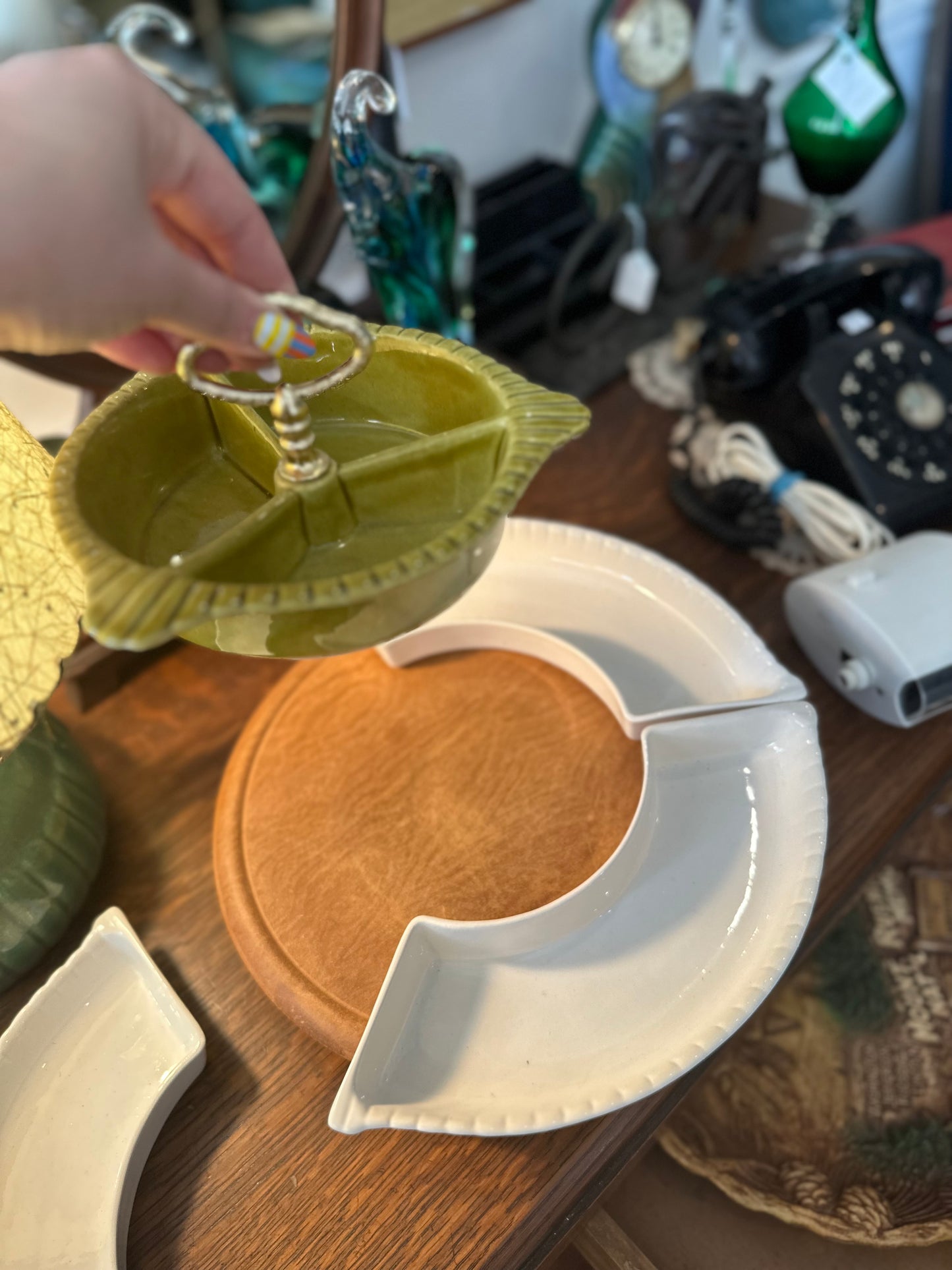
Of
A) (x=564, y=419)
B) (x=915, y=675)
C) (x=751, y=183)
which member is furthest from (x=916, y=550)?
(x=751, y=183)

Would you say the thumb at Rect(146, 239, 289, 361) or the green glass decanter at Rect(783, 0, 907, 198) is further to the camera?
the green glass decanter at Rect(783, 0, 907, 198)

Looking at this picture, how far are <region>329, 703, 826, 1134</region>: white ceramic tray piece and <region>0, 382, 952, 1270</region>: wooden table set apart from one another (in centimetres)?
6

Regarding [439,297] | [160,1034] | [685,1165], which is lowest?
[685,1165]

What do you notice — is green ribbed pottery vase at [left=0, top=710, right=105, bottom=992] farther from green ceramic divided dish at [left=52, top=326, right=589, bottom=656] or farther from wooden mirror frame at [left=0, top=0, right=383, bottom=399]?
wooden mirror frame at [left=0, top=0, right=383, bottom=399]

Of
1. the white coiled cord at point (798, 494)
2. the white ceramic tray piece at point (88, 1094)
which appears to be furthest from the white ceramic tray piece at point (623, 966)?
the white coiled cord at point (798, 494)

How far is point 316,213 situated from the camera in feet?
2.54

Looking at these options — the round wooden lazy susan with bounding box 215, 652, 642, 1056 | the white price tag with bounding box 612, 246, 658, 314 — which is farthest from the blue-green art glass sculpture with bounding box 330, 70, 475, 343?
the round wooden lazy susan with bounding box 215, 652, 642, 1056

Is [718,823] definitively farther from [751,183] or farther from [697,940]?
[751,183]

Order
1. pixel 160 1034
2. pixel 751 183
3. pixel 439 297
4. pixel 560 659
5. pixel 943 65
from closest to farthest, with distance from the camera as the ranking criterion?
pixel 160 1034
pixel 560 659
pixel 439 297
pixel 751 183
pixel 943 65

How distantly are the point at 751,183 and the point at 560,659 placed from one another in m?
0.64

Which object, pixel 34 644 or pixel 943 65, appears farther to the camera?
pixel 943 65

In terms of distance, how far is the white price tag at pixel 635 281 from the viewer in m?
0.93

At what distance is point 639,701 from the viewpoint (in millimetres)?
574

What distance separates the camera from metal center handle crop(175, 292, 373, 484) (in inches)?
13.1
